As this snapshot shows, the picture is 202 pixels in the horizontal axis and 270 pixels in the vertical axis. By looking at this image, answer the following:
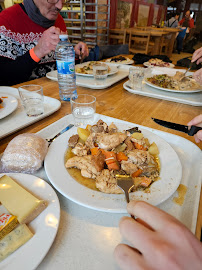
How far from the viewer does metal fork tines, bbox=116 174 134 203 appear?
656 millimetres

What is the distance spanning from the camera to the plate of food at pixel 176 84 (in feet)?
5.64

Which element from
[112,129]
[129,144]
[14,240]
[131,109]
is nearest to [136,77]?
[131,109]

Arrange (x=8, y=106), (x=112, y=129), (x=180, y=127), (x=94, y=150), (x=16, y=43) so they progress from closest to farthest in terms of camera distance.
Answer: (x=94, y=150) → (x=112, y=129) → (x=180, y=127) → (x=8, y=106) → (x=16, y=43)

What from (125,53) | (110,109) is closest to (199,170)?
(110,109)

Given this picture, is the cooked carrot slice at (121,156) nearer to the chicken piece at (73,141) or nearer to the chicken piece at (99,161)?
the chicken piece at (99,161)

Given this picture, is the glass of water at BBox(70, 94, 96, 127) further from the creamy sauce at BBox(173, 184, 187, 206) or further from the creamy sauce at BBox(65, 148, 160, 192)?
the creamy sauce at BBox(173, 184, 187, 206)

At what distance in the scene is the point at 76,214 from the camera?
25.6 inches

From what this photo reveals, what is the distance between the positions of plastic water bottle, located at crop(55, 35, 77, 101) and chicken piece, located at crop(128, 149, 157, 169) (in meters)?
0.90

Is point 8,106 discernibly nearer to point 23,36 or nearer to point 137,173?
point 137,173

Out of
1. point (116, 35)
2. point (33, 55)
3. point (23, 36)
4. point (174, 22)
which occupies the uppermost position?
point (174, 22)

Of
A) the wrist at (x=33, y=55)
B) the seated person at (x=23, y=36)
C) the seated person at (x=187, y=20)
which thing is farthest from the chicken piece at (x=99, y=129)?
A: the seated person at (x=187, y=20)

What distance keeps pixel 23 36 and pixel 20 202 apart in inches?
94.2

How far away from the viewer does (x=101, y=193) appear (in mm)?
683

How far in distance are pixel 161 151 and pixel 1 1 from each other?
8.15 metres
